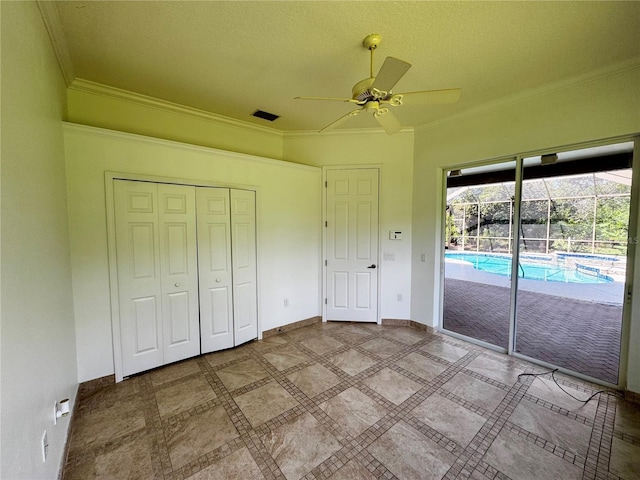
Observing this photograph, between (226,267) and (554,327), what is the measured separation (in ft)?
14.9

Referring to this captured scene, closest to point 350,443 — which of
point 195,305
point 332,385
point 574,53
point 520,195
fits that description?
point 332,385

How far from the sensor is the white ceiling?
1.73 metres

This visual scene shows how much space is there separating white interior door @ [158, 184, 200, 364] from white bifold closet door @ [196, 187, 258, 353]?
0.08 m

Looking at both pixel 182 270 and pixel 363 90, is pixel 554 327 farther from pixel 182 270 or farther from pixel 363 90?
pixel 182 270

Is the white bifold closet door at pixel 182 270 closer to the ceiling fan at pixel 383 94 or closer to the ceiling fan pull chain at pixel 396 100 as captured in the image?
the ceiling fan at pixel 383 94

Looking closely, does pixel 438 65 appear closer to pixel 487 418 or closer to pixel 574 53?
pixel 574 53

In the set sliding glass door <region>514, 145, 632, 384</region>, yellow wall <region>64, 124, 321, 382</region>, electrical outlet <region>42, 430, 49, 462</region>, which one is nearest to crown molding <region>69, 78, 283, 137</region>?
yellow wall <region>64, 124, 321, 382</region>

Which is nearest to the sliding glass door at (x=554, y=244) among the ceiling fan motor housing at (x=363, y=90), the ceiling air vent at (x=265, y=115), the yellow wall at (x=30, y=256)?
the ceiling fan motor housing at (x=363, y=90)

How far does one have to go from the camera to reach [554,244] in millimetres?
2859

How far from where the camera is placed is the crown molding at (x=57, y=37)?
166 centimetres

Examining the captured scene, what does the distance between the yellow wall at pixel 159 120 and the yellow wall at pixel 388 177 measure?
767 millimetres

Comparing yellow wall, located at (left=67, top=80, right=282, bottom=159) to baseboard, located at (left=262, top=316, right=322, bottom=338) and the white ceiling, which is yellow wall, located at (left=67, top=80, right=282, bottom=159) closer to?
the white ceiling

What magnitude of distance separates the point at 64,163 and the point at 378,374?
3486 mm

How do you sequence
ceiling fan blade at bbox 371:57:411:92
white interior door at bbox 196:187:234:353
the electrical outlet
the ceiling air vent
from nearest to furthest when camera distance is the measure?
the electrical outlet → ceiling fan blade at bbox 371:57:411:92 → white interior door at bbox 196:187:234:353 → the ceiling air vent
